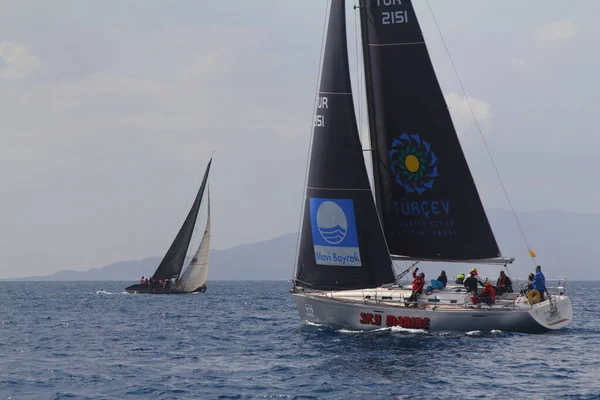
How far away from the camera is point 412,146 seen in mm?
33219

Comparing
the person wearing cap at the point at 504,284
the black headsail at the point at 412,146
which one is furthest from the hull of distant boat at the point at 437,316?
the black headsail at the point at 412,146

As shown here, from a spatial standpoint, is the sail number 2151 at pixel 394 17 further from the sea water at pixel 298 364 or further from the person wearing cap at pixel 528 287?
the sea water at pixel 298 364

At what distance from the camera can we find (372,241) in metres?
32.1

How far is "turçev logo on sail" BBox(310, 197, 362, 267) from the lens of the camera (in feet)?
106

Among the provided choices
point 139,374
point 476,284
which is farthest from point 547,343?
point 139,374

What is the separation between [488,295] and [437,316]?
6.98 ft

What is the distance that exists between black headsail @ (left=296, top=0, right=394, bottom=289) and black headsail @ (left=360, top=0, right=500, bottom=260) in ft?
3.65

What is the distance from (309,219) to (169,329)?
10.4 metres

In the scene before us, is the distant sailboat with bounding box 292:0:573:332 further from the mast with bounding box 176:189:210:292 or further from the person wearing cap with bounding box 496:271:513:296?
the mast with bounding box 176:189:210:292

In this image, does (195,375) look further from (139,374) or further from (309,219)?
(309,219)

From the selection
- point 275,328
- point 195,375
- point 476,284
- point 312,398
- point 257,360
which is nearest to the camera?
point 312,398

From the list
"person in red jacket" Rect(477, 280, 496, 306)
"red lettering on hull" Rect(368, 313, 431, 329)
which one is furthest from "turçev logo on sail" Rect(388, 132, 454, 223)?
"red lettering on hull" Rect(368, 313, 431, 329)

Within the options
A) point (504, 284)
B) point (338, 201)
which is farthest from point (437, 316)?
point (338, 201)

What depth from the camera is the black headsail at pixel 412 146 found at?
32969 mm
